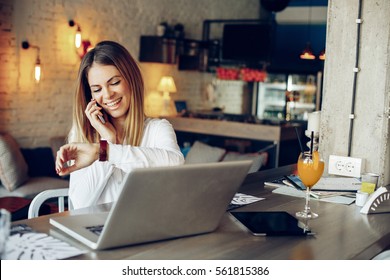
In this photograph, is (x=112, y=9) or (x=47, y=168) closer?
(x=47, y=168)

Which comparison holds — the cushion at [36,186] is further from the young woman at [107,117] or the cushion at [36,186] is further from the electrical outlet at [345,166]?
the electrical outlet at [345,166]

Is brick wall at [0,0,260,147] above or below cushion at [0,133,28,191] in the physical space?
above

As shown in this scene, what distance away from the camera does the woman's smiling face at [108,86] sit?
2.29 meters

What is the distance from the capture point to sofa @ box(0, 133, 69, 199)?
5109 millimetres

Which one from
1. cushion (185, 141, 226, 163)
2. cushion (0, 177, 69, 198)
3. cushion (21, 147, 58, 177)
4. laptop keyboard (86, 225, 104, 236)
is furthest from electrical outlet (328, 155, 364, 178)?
cushion (21, 147, 58, 177)

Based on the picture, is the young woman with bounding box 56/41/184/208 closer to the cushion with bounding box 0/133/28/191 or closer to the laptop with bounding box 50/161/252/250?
the laptop with bounding box 50/161/252/250

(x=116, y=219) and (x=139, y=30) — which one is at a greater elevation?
(x=139, y=30)

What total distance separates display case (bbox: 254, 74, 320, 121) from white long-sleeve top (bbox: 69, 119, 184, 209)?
23.8ft

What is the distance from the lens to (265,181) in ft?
8.40

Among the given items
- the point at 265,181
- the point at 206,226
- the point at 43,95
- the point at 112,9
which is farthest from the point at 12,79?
the point at 206,226

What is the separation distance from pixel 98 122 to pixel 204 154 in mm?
3058
